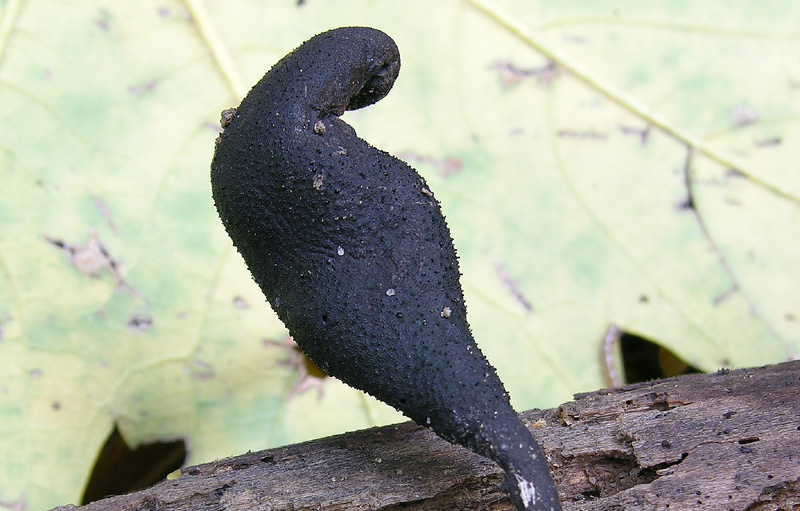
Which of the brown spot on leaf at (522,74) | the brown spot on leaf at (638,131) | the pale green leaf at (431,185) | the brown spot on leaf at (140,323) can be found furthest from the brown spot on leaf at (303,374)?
the brown spot on leaf at (638,131)

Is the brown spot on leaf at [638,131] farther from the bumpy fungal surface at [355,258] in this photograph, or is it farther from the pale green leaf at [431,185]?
the bumpy fungal surface at [355,258]

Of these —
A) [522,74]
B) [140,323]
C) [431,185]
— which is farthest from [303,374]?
[522,74]

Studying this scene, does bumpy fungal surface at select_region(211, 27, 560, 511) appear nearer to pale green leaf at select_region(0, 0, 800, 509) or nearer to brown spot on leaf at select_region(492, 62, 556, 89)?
pale green leaf at select_region(0, 0, 800, 509)

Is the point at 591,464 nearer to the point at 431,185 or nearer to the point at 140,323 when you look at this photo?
the point at 431,185

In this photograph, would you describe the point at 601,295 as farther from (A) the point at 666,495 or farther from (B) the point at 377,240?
(B) the point at 377,240

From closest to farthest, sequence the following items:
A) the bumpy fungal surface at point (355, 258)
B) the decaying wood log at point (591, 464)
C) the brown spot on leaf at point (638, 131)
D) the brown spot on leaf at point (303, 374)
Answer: the bumpy fungal surface at point (355, 258)
the decaying wood log at point (591, 464)
the brown spot on leaf at point (303, 374)
the brown spot on leaf at point (638, 131)

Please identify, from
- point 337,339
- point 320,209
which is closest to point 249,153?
point 320,209

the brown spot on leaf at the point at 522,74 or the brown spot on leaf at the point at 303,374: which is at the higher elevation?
the brown spot on leaf at the point at 522,74

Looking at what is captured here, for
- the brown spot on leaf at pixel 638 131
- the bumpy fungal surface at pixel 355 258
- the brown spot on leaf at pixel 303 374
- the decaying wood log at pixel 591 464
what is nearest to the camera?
the bumpy fungal surface at pixel 355 258
